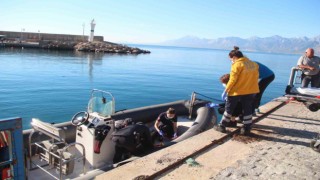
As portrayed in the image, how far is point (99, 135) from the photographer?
5.27 metres

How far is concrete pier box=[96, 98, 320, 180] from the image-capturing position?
3873 millimetres

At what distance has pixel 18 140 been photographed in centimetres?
365

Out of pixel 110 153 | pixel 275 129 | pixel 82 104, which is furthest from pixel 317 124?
pixel 82 104

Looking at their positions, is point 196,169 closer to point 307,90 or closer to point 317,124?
point 317,124

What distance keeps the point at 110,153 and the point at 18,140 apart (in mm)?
2180

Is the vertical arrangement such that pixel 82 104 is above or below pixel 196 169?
below

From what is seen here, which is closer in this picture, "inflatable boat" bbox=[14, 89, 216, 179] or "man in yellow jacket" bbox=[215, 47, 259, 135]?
"inflatable boat" bbox=[14, 89, 216, 179]

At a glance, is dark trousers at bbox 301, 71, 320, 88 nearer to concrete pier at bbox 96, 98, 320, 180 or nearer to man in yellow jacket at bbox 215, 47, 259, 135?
concrete pier at bbox 96, 98, 320, 180

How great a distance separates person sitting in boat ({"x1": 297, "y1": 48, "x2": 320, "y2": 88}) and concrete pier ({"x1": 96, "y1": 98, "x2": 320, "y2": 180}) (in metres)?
3.14

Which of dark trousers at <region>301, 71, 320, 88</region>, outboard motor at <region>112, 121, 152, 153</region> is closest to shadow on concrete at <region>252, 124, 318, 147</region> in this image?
outboard motor at <region>112, 121, 152, 153</region>

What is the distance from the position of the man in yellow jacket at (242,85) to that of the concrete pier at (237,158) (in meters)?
0.34

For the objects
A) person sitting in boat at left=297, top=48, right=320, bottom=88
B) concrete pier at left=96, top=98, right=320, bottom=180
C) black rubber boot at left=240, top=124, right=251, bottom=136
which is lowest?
concrete pier at left=96, top=98, right=320, bottom=180

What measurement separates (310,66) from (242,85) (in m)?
4.66

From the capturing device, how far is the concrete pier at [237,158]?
12.7 ft
